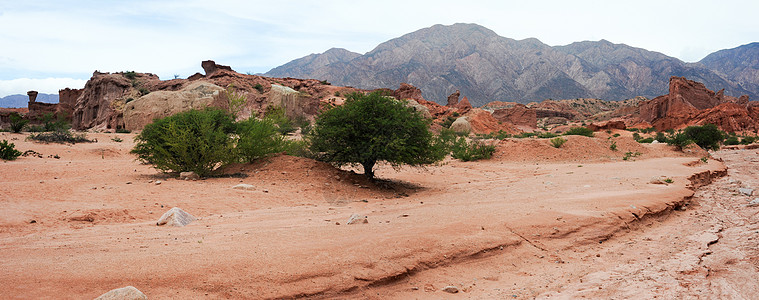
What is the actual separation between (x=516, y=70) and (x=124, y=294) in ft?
537

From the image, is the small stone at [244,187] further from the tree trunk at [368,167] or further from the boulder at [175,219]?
the tree trunk at [368,167]

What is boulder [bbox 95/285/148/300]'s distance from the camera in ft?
10.9

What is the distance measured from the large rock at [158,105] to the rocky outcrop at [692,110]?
2003 inches

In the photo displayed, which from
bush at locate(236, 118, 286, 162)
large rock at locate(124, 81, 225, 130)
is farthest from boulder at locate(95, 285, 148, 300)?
large rock at locate(124, 81, 225, 130)

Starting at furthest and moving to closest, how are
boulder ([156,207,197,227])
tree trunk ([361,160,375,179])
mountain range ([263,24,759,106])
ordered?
mountain range ([263,24,759,106]) → tree trunk ([361,160,375,179]) → boulder ([156,207,197,227])

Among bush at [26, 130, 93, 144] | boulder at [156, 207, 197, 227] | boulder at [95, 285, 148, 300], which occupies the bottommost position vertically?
boulder at [156, 207, 197, 227]

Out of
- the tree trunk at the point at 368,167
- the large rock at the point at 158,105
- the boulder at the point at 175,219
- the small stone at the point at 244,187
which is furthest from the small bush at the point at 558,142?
the large rock at the point at 158,105

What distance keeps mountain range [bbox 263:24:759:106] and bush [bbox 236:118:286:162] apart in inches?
4537

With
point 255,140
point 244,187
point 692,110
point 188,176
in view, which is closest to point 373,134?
point 255,140

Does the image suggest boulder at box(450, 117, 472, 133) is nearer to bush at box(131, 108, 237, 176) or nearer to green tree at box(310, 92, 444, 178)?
green tree at box(310, 92, 444, 178)

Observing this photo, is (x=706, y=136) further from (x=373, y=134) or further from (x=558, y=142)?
(x=373, y=134)

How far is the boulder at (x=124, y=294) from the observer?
332 centimetres

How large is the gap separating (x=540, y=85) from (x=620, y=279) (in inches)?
5847

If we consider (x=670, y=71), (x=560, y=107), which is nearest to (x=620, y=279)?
(x=560, y=107)
